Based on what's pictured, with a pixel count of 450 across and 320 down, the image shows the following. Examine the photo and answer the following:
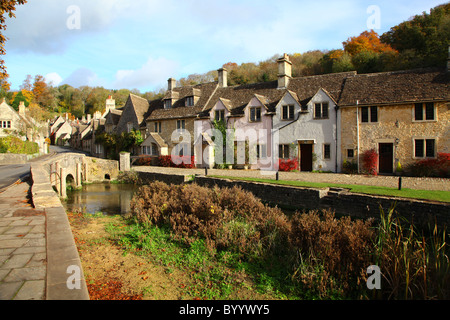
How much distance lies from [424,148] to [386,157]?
97.0 inches

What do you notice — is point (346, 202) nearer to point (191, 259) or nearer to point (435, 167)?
point (191, 259)

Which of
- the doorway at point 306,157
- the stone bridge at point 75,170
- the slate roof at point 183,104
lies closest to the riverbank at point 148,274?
the stone bridge at point 75,170

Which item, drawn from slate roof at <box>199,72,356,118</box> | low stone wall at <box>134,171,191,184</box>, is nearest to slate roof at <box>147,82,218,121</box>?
slate roof at <box>199,72,356,118</box>

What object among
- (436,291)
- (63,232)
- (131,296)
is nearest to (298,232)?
(436,291)

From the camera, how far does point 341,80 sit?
25453mm

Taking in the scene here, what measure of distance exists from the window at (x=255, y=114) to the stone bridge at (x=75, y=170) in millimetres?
15172

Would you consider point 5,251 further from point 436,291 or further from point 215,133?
point 215,133

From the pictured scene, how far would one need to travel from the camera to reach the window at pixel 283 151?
1012 inches

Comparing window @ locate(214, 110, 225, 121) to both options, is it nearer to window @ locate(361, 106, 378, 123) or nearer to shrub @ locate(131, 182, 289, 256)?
window @ locate(361, 106, 378, 123)

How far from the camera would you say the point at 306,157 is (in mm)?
24953

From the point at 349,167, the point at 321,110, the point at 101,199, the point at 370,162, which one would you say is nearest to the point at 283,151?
the point at 321,110

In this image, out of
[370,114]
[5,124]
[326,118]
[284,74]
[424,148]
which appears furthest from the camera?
[5,124]

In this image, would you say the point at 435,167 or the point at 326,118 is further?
the point at 326,118
